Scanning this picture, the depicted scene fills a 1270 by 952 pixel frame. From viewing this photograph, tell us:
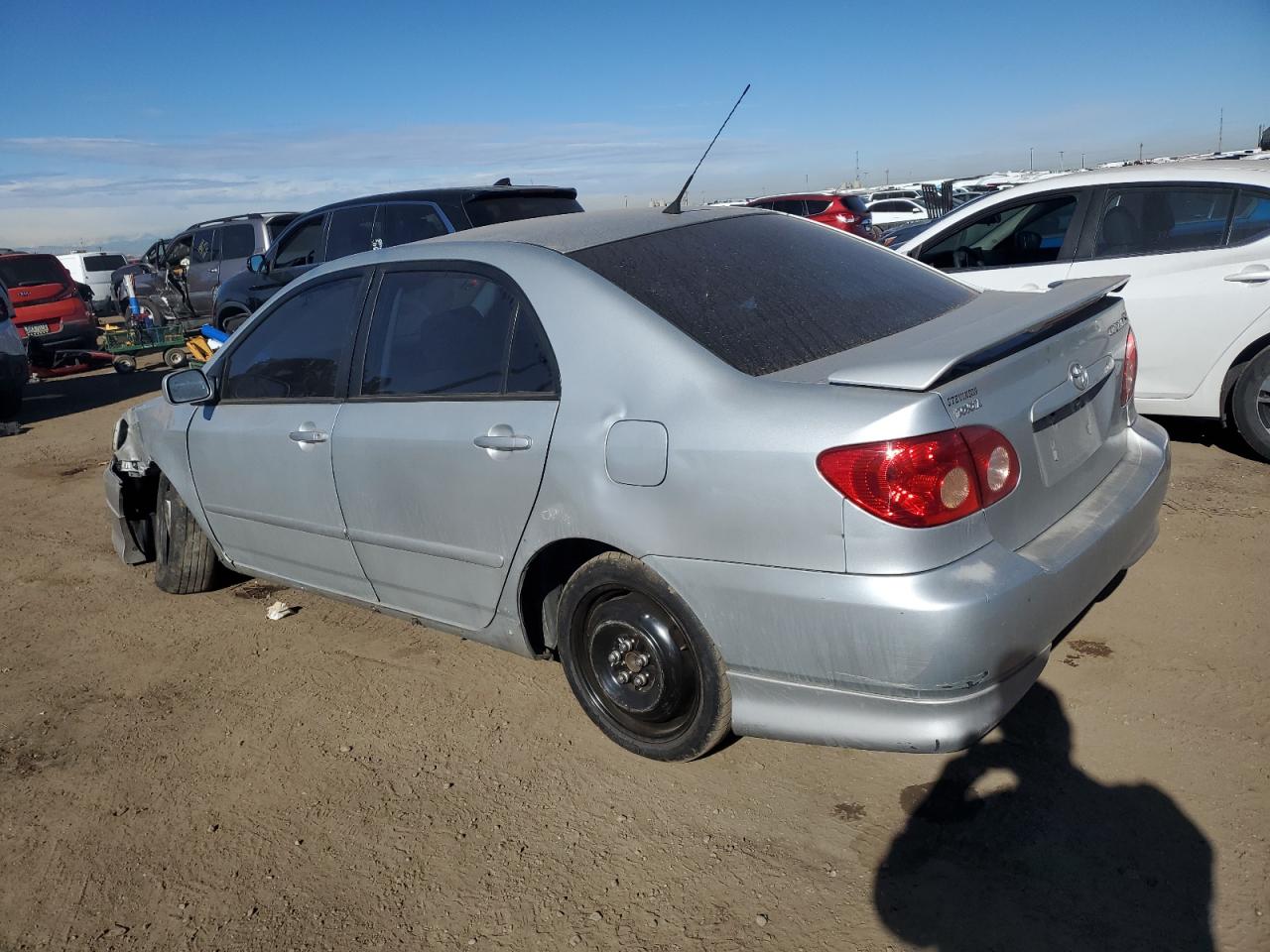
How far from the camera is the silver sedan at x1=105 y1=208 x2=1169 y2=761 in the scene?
7.79ft

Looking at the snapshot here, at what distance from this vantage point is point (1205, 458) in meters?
5.53

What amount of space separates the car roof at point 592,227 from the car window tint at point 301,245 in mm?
6632

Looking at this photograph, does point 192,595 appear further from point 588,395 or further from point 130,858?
point 588,395

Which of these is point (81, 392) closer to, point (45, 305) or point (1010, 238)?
point (45, 305)

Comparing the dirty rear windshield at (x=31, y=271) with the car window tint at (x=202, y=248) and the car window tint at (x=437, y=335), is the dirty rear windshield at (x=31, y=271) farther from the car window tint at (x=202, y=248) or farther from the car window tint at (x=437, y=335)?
the car window tint at (x=437, y=335)

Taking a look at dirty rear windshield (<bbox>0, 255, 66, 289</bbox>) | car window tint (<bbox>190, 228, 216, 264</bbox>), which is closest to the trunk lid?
car window tint (<bbox>190, 228, 216, 264</bbox>)

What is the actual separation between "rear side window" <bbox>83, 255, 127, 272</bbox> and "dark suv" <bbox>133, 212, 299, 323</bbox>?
14.5 meters

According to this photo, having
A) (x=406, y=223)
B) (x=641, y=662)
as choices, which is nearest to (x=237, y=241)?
(x=406, y=223)

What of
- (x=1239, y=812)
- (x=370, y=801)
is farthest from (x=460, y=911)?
(x=1239, y=812)

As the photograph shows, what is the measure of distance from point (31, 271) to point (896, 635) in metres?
15.4

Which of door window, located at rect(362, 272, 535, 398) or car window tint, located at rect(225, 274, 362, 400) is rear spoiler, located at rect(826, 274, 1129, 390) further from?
car window tint, located at rect(225, 274, 362, 400)

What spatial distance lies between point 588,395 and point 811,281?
0.91 m

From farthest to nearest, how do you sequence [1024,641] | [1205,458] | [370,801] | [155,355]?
[155,355] → [1205,458] → [370,801] → [1024,641]

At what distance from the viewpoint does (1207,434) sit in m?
6.05
